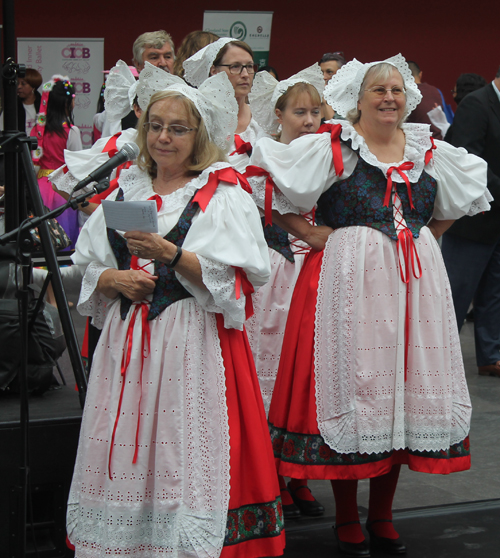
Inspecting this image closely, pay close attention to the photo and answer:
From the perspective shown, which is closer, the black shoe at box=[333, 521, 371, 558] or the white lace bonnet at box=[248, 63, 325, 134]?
the black shoe at box=[333, 521, 371, 558]

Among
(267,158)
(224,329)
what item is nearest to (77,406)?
(224,329)

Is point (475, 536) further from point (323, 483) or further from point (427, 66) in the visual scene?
point (427, 66)

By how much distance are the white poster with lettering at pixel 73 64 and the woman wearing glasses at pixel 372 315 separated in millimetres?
7118

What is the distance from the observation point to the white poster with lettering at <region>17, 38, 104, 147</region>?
967 cm

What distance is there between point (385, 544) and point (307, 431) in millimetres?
540

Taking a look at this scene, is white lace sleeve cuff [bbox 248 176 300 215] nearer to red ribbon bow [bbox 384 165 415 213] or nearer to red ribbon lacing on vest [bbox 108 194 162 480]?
red ribbon bow [bbox 384 165 415 213]

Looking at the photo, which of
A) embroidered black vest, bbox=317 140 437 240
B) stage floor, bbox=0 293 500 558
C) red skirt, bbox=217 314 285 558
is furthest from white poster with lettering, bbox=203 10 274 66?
red skirt, bbox=217 314 285 558

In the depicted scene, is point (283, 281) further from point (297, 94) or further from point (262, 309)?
point (297, 94)

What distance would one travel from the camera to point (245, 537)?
243cm

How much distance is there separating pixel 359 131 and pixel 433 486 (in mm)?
1763

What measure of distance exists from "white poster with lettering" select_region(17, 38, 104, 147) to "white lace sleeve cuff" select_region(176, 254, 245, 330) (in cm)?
769

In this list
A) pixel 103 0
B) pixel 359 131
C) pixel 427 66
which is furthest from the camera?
pixel 427 66

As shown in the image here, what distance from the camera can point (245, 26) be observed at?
8.95 metres

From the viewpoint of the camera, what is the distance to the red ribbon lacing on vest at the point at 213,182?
2398 mm
